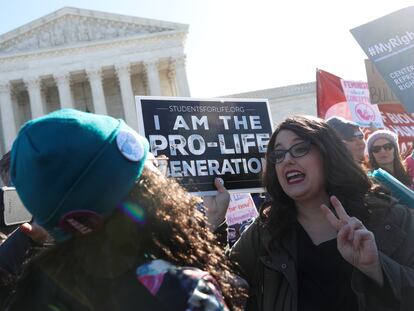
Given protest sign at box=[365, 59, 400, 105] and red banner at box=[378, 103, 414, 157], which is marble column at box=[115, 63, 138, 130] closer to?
red banner at box=[378, 103, 414, 157]

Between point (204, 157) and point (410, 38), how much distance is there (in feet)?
10.2

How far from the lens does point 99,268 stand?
140cm

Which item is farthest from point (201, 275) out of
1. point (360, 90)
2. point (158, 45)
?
point (158, 45)

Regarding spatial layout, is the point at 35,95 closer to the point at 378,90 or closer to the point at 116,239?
the point at 378,90

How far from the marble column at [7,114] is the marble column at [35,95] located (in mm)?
1644

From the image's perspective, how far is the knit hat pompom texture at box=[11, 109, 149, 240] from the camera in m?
1.36

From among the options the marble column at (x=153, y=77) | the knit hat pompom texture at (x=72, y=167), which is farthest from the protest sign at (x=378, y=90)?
the marble column at (x=153, y=77)

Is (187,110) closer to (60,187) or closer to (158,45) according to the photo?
(60,187)

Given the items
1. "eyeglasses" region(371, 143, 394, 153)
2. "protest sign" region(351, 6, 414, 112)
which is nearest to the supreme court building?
"protest sign" region(351, 6, 414, 112)

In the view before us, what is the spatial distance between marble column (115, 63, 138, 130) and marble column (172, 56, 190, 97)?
3.93 metres

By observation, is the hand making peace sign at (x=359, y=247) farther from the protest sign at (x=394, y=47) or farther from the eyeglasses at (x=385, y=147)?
the protest sign at (x=394, y=47)

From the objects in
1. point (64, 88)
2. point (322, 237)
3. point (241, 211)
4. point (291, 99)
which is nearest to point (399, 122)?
point (241, 211)

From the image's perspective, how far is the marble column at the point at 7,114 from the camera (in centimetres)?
4348

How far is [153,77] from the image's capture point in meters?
44.9
